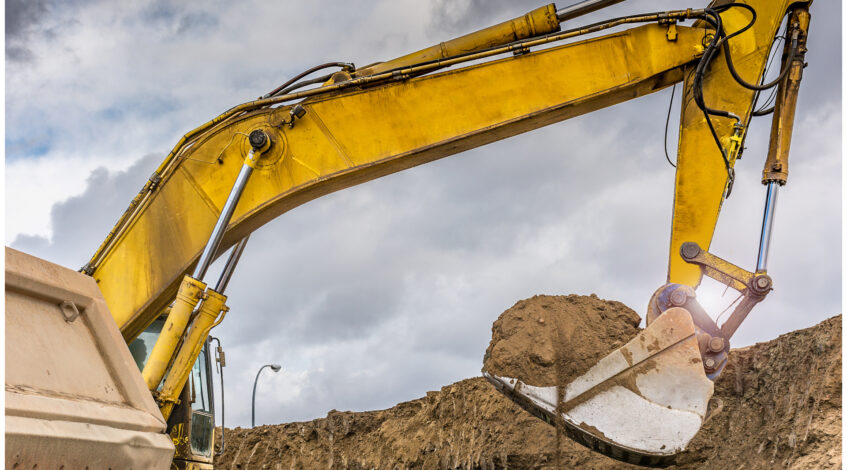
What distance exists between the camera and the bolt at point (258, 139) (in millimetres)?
6270

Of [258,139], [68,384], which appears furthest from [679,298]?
[68,384]

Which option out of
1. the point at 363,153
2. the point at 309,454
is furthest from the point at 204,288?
the point at 309,454

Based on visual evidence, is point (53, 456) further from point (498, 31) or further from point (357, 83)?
point (498, 31)

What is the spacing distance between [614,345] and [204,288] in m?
4.83

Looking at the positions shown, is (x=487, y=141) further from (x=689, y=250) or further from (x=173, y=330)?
(x=173, y=330)

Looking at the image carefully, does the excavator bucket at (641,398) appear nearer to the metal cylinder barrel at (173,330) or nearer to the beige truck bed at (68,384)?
the metal cylinder barrel at (173,330)

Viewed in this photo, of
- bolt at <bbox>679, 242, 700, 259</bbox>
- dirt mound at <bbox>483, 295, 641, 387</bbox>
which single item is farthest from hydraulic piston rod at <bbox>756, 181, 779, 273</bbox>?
dirt mound at <bbox>483, 295, 641, 387</bbox>

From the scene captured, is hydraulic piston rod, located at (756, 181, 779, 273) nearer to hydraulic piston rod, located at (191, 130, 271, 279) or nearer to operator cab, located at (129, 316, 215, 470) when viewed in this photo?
hydraulic piston rod, located at (191, 130, 271, 279)

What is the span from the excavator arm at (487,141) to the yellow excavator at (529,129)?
0.01m

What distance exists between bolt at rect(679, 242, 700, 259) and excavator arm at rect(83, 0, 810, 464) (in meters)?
0.01

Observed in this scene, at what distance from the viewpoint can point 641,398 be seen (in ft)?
20.4

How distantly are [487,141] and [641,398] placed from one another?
219cm

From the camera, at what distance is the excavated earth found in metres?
7.20

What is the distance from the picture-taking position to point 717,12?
661 centimetres
